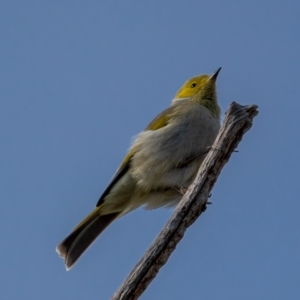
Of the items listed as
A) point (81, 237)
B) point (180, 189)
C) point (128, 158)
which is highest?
point (128, 158)

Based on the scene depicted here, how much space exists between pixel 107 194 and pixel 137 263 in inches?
117

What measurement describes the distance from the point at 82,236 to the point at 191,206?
2884mm

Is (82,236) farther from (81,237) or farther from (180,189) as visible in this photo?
(180,189)

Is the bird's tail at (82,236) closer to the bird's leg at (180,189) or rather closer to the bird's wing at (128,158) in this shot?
the bird's wing at (128,158)

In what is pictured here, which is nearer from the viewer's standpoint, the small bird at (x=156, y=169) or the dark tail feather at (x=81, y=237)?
the small bird at (x=156, y=169)

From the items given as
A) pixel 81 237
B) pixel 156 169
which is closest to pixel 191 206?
pixel 156 169

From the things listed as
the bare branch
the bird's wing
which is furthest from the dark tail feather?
the bare branch

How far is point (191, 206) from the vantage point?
4891mm

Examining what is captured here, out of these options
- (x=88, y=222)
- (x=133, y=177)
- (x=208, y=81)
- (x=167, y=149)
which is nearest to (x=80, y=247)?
(x=88, y=222)

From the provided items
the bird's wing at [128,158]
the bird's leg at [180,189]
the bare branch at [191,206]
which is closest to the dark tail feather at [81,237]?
the bird's wing at [128,158]

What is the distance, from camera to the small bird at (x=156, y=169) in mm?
7137

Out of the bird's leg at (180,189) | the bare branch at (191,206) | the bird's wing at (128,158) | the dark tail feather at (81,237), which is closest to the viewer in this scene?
the bare branch at (191,206)

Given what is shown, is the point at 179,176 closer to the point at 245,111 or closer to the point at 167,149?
the point at 167,149

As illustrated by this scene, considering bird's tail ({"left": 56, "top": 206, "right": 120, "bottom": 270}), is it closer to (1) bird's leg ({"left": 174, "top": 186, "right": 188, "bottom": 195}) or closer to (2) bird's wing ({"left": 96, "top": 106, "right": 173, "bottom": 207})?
(2) bird's wing ({"left": 96, "top": 106, "right": 173, "bottom": 207})
